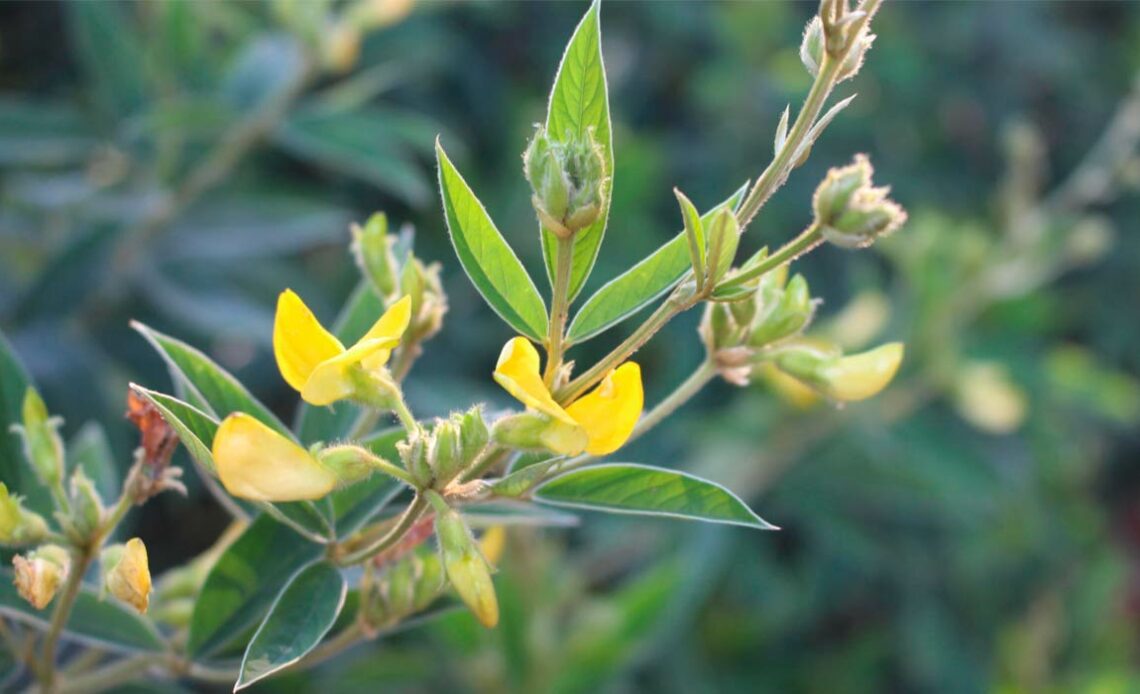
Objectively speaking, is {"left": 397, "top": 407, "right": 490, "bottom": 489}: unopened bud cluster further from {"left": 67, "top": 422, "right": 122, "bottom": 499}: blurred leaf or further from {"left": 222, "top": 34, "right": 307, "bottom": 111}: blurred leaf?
{"left": 222, "top": 34, "right": 307, "bottom": 111}: blurred leaf

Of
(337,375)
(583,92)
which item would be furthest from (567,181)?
(337,375)

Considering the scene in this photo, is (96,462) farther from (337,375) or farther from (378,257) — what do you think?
(337,375)

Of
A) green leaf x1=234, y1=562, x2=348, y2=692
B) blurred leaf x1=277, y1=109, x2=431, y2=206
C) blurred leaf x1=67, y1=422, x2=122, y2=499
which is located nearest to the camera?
green leaf x1=234, y1=562, x2=348, y2=692

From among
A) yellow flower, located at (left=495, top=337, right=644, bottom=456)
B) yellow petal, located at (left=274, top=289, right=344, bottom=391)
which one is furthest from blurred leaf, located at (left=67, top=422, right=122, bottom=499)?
yellow flower, located at (left=495, top=337, right=644, bottom=456)

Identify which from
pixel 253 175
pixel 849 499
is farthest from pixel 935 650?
pixel 253 175

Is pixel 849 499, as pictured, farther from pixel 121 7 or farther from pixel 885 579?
pixel 121 7

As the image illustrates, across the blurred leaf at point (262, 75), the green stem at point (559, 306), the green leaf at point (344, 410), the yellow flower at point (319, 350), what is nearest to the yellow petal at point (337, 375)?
the yellow flower at point (319, 350)
